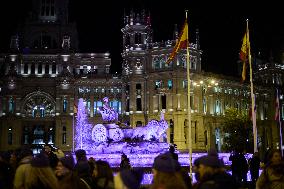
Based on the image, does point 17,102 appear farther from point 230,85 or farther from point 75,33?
point 230,85

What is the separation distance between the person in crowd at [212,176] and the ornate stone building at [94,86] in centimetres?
6555

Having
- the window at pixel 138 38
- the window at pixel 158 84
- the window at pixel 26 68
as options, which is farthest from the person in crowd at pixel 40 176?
the window at pixel 26 68

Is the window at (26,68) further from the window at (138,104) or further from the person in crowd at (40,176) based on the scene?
the person in crowd at (40,176)

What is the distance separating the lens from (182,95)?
7469cm

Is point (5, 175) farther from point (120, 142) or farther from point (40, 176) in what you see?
point (120, 142)

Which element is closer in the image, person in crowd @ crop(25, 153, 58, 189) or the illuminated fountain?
person in crowd @ crop(25, 153, 58, 189)

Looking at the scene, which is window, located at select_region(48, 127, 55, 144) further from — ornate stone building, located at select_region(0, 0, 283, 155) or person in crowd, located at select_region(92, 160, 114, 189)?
person in crowd, located at select_region(92, 160, 114, 189)

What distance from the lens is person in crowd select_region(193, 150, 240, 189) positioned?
6824 mm

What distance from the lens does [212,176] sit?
7.12 meters

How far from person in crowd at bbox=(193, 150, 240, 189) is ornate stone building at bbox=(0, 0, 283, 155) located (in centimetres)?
6555

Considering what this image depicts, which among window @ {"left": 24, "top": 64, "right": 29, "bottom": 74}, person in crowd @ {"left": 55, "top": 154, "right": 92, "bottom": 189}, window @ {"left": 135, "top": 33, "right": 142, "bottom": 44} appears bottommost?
person in crowd @ {"left": 55, "top": 154, "right": 92, "bottom": 189}

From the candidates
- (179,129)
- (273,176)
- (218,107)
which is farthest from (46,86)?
(273,176)

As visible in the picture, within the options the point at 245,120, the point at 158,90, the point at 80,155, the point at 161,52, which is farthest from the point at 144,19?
the point at 80,155

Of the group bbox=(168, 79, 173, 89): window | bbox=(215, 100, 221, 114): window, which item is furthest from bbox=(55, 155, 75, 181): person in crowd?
bbox=(215, 100, 221, 114): window
